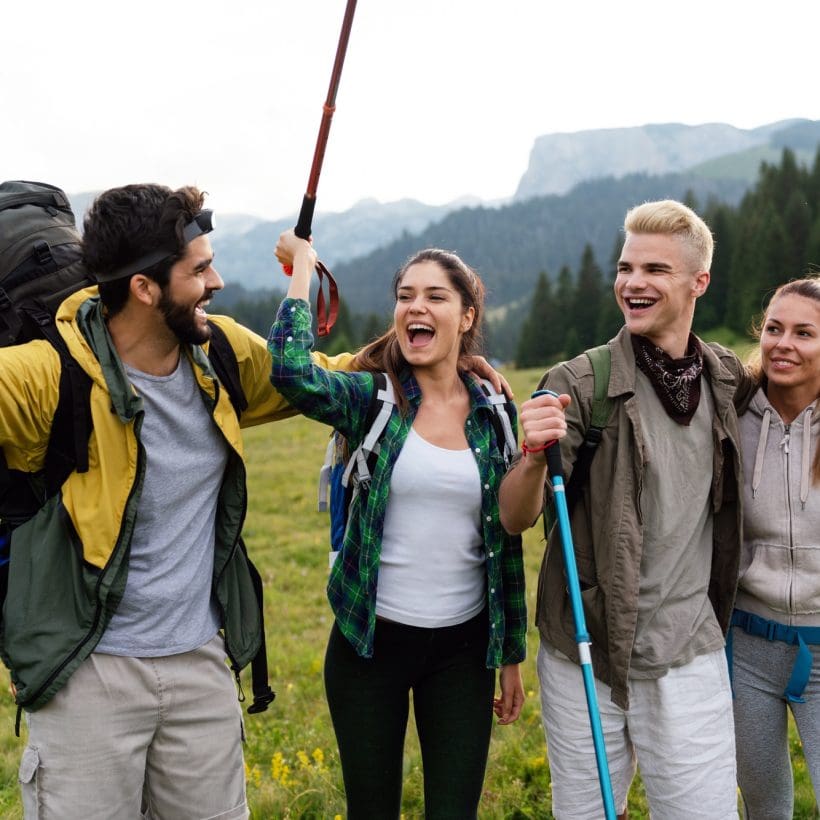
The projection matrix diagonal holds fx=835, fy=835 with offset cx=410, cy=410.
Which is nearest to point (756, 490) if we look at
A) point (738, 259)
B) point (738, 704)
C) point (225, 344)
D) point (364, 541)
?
point (738, 704)

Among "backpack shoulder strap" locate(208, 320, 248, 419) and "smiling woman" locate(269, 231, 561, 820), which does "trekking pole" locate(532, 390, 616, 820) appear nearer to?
"smiling woman" locate(269, 231, 561, 820)

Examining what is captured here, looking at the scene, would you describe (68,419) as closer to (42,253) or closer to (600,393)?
(42,253)

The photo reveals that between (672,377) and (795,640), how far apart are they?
149 cm

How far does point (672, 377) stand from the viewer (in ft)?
13.3

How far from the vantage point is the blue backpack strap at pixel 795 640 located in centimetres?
417

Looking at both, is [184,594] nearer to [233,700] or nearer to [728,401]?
[233,700]

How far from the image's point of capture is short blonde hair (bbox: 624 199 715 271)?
4105 mm

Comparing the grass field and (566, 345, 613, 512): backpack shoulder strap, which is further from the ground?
(566, 345, 613, 512): backpack shoulder strap

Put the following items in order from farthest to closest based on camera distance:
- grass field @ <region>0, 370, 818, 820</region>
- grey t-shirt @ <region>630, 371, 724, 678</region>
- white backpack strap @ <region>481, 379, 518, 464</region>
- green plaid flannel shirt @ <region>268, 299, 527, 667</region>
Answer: grass field @ <region>0, 370, 818, 820</region>
white backpack strap @ <region>481, 379, 518, 464</region>
grey t-shirt @ <region>630, 371, 724, 678</region>
green plaid flannel shirt @ <region>268, 299, 527, 667</region>

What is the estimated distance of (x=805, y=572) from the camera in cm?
417

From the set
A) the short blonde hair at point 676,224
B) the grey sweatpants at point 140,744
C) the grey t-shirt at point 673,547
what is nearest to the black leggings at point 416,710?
the grey sweatpants at point 140,744

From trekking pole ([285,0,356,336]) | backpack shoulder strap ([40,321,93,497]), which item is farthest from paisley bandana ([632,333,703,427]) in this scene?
backpack shoulder strap ([40,321,93,497])

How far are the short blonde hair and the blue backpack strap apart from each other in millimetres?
1840

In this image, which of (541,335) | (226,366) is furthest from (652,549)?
(541,335)
